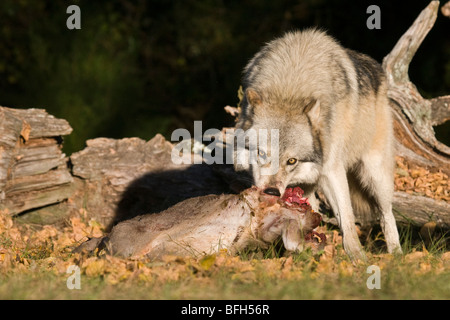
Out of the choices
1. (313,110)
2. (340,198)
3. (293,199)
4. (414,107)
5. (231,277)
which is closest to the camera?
(231,277)

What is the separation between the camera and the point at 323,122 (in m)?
4.86

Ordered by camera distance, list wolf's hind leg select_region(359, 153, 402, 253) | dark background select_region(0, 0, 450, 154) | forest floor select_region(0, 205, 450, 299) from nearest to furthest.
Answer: forest floor select_region(0, 205, 450, 299), wolf's hind leg select_region(359, 153, 402, 253), dark background select_region(0, 0, 450, 154)

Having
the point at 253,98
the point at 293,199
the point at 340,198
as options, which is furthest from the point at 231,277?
the point at 340,198

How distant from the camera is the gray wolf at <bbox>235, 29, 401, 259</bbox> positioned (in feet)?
15.5

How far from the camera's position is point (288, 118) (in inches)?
187

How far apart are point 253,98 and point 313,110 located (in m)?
0.54

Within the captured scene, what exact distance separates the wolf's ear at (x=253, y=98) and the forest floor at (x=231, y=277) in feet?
4.28

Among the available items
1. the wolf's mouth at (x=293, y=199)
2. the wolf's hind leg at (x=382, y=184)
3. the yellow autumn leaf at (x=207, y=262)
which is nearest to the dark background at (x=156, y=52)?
the wolf's hind leg at (x=382, y=184)

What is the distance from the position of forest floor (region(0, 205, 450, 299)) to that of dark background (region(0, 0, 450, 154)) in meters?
5.28

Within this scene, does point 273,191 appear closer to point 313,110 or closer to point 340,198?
point 313,110

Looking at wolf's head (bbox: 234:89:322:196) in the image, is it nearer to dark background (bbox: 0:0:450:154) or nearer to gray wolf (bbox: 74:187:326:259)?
gray wolf (bbox: 74:187:326:259)

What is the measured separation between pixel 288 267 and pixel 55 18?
28.6 ft

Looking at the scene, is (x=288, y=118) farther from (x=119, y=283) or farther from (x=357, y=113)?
(x=119, y=283)

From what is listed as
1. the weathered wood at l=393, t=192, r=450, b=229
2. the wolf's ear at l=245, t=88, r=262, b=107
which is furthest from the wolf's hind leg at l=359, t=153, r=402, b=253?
the wolf's ear at l=245, t=88, r=262, b=107
